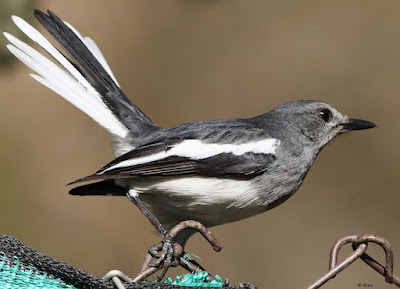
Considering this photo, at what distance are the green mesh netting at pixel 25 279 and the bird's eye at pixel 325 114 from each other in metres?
2.06

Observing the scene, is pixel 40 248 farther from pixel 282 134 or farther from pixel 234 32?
pixel 234 32

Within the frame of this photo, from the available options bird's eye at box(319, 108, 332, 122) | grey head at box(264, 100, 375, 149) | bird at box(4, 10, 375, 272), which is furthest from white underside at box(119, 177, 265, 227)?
bird's eye at box(319, 108, 332, 122)

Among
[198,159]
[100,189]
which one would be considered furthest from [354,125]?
[100,189]

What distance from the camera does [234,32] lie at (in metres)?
5.61

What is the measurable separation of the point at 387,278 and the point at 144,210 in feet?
3.92

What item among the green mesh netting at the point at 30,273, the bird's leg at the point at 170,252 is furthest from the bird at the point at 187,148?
the green mesh netting at the point at 30,273

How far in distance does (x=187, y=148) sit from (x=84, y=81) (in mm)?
737

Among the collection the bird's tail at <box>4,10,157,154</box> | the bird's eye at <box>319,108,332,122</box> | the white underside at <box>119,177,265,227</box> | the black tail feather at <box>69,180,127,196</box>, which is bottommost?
the white underside at <box>119,177,265,227</box>

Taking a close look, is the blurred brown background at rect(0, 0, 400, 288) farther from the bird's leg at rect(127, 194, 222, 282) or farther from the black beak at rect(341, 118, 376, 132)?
the bird's leg at rect(127, 194, 222, 282)

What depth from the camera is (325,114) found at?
3.86m

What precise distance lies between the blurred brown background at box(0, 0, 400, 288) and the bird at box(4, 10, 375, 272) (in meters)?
0.91

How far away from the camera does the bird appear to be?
10.8ft

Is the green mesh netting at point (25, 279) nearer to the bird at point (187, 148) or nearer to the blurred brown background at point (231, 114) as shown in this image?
the bird at point (187, 148)

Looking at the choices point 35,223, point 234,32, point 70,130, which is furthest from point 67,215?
point 234,32
